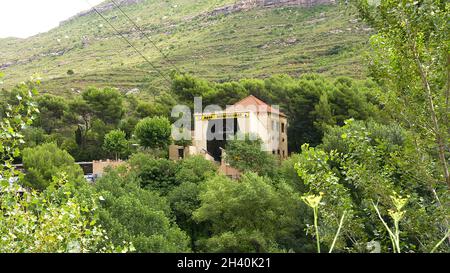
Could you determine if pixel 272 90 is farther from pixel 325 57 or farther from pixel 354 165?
pixel 354 165

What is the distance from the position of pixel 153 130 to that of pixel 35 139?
11181 millimetres

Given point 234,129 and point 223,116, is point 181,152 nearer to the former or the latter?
point 234,129

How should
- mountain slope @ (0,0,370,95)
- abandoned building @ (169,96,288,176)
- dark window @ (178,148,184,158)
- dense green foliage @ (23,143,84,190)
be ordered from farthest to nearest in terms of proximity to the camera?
mountain slope @ (0,0,370,95)
dark window @ (178,148,184,158)
abandoned building @ (169,96,288,176)
dense green foliage @ (23,143,84,190)

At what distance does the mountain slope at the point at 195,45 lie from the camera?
63688 mm

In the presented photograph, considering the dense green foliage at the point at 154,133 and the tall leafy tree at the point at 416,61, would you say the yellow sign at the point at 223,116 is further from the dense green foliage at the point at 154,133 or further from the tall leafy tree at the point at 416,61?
the tall leafy tree at the point at 416,61

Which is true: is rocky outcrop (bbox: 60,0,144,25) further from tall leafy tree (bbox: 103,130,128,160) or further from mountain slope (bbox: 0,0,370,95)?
tall leafy tree (bbox: 103,130,128,160)

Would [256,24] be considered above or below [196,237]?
above

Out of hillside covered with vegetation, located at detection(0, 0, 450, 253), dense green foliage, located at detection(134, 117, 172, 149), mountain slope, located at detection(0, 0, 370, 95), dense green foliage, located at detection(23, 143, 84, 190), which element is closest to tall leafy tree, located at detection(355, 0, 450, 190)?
hillside covered with vegetation, located at detection(0, 0, 450, 253)

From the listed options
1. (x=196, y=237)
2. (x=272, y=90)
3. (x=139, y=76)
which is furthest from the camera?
(x=139, y=76)

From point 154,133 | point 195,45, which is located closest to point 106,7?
point 195,45

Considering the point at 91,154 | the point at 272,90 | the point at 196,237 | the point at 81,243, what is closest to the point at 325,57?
the point at 272,90

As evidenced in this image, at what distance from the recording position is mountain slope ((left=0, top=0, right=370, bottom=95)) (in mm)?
63688
